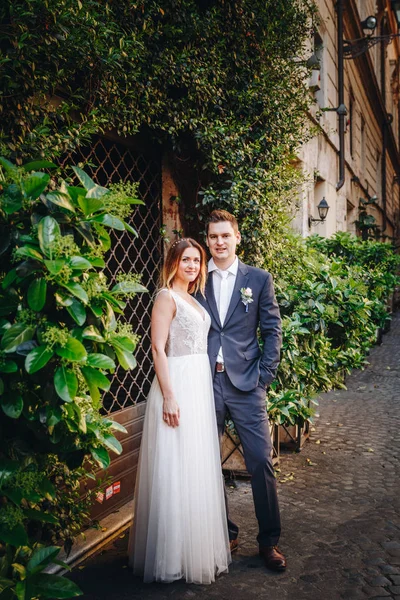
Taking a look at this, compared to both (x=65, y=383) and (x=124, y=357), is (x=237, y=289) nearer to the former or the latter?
(x=124, y=357)

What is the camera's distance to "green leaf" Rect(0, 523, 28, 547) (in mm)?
2148

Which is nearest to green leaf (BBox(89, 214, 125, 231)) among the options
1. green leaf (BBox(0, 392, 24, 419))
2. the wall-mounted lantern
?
green leaf (BBox(0, 392, 24, 419))

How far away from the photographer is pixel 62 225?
7.46ft

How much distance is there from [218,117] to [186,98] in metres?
0.52

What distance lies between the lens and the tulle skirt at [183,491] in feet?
11.3

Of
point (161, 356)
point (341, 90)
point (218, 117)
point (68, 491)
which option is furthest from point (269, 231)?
point (341, 90)

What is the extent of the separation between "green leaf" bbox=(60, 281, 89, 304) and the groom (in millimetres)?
1948

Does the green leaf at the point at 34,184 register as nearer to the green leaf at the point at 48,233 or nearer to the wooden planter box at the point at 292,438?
the green leaf at the point at 48,233

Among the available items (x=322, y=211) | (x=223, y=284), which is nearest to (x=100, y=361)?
(x=223, y=284)

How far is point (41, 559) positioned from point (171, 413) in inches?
53.4

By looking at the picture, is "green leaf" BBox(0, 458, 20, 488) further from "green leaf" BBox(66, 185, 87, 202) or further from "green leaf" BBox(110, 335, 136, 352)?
"green leaf" BBox(66, 185, 87, 202)

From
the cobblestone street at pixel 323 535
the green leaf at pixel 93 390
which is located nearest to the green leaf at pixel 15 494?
the green leaf at pixel 93 390

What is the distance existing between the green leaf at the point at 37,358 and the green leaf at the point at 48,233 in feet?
1.14

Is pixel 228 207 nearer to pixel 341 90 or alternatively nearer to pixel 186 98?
pixel 186 98
